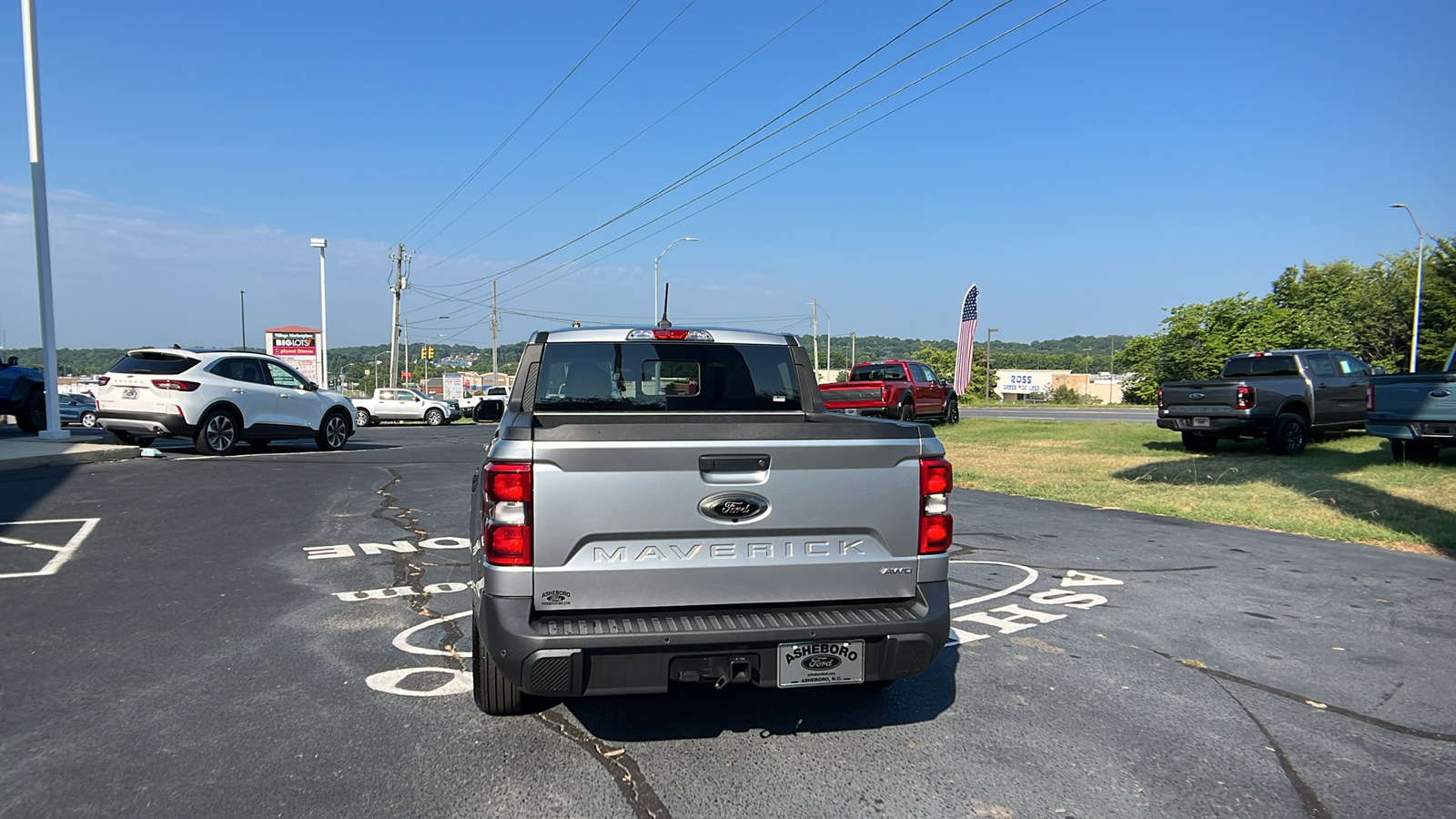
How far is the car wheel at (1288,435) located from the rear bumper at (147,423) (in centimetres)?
1868

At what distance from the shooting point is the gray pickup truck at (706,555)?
327 centimetres

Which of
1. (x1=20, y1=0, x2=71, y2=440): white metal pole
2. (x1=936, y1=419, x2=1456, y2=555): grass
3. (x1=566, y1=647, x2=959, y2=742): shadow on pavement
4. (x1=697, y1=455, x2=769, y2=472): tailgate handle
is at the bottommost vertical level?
(x1=936, y1=419, x2=1456, y2=555): grass

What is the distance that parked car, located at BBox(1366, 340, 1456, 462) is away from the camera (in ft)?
40.0

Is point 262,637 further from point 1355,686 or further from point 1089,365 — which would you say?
point 1089,365

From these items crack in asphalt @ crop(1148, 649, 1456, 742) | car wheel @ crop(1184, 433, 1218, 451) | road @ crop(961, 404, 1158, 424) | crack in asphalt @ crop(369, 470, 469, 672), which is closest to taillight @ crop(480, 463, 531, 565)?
crack in asphalt @ crop(369, 470, 469, 672)

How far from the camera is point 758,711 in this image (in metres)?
4.20

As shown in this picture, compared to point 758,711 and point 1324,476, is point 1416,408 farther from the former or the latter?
point 758,711

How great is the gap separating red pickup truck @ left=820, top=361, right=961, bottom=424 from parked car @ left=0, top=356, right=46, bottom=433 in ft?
56.1

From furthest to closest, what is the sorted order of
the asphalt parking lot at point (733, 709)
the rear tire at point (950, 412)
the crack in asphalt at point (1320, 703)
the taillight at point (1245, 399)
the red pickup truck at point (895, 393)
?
the rear tire at point (950, 412) < the red pickup truck at point (895, 393) < the taillight at point (1245, 399) < the crack in asphalt at point (1320, 703) < the asphalt parking lot at point (733, 709)

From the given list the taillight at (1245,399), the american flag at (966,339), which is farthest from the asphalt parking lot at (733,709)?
the american flag at (966,339)

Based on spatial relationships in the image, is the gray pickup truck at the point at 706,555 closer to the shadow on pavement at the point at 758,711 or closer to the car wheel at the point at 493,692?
the car wheel at the point at 493,692

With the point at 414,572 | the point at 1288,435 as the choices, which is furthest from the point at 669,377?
the point at 1288,435

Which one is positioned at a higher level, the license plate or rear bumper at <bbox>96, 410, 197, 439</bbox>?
rear bumper at <bbox>96, 410, 197, 439</bbox>

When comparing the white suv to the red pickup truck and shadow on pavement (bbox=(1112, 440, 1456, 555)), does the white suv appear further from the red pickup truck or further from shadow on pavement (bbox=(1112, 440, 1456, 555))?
shadow on pavement (bbox=(1112, 440, 1456, 555))
